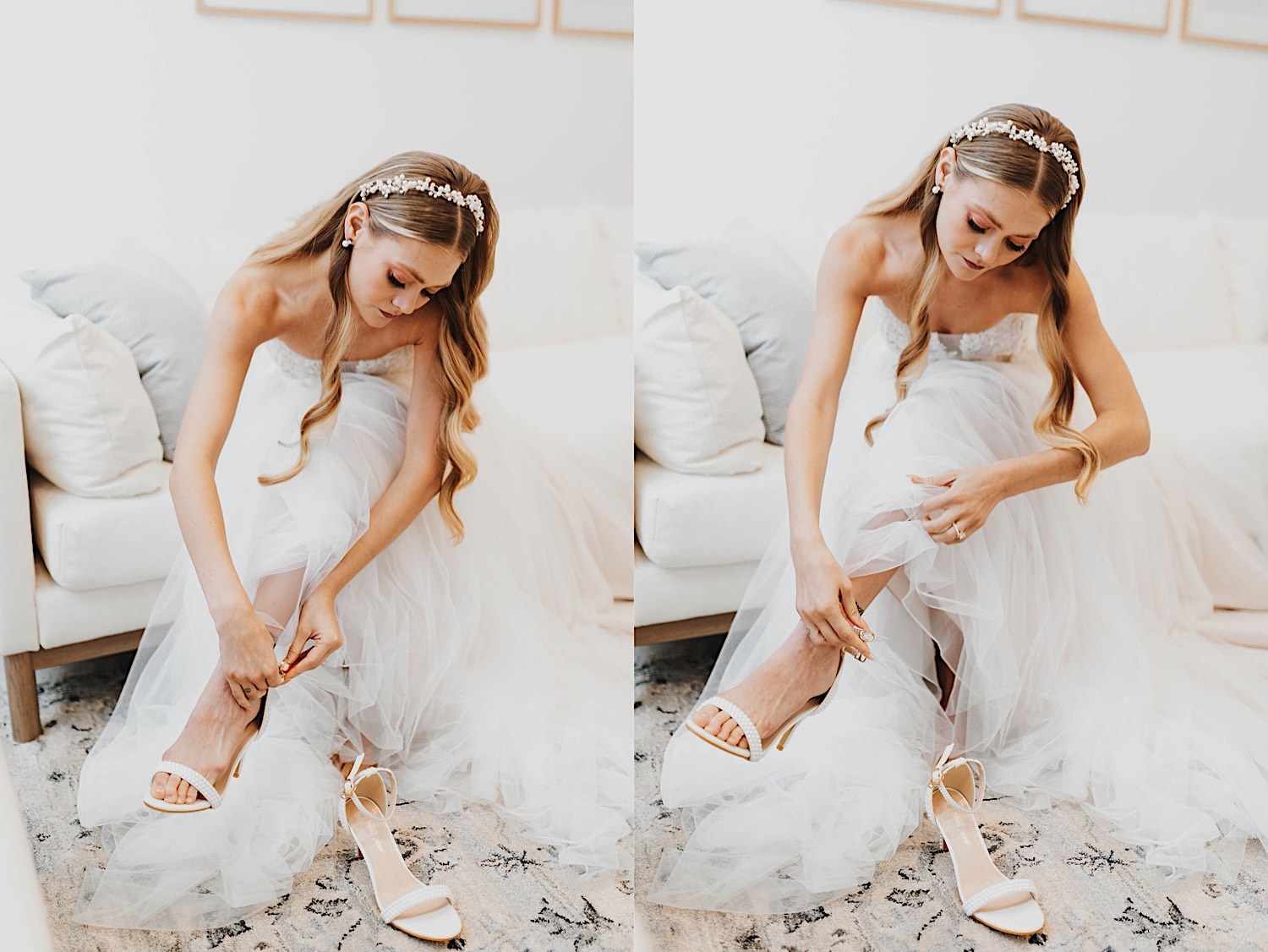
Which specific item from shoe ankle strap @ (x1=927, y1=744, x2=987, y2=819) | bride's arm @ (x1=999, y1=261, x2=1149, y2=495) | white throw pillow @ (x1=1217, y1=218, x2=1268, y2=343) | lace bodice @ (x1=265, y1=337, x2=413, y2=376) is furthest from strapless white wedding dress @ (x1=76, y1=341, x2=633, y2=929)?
white throw pillow @ (x1=1217, y1=218, x2=1268, y2=343)

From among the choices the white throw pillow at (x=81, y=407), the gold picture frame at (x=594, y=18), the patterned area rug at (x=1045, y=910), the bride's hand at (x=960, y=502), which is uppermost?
the gold picture frame at (x=594, y=18)

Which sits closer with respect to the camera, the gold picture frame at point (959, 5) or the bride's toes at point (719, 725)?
the gold picture frame at point (959, 5)

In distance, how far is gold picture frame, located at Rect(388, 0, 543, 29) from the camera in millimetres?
1202

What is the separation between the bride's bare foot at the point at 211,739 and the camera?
4.15 ft

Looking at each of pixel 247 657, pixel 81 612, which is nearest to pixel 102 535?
pixel 81 612

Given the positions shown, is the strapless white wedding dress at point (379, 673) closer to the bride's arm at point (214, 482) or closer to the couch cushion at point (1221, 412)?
the bride's arm at point (214, 482)

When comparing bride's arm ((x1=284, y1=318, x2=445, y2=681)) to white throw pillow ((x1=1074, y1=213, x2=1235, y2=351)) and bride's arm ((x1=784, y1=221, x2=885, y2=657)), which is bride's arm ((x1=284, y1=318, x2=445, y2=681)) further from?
white throw pillow ((x1=1074, y1=213, x2=1235, y2=351))

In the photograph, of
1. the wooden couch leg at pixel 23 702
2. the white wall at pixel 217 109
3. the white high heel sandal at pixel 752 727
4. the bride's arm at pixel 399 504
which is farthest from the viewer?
the wooden couch leg at pixel 23 702

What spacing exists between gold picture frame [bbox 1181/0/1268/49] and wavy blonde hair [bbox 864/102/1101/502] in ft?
0.78

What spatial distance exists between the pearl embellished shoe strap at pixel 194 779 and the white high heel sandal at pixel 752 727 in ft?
2.04

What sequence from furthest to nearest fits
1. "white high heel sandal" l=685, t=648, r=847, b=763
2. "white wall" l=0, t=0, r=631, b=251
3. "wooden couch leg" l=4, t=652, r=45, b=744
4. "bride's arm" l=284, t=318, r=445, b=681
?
"wooden couch leg" l=4, t=652, r=45, b=744 < "white high heel sandal" l=685, t=648, r=847, b=763 < "bride's arm" l=284, t=318, r=445, b=681 < "white wall" l=0, t=0, r=631, b=251

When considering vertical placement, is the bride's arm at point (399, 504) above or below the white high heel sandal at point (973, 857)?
above

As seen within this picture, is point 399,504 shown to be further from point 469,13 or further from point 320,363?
point 469,13

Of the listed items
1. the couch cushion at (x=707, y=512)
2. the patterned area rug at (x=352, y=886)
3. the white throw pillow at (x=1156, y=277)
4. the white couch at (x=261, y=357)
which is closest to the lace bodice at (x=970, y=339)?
the white throw pillow at (x=1156, y=277)
